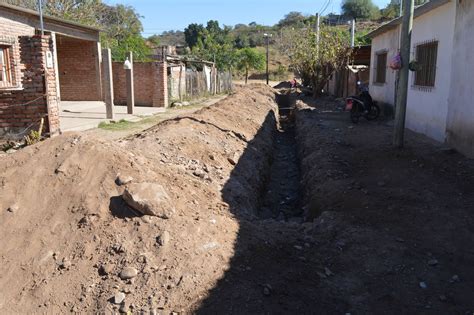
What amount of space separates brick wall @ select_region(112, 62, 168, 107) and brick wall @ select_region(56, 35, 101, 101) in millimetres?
1730

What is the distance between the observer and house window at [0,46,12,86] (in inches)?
414

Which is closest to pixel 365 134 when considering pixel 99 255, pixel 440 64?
pixel 440 64

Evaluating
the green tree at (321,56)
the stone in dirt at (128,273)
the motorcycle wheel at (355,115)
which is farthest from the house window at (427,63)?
the green tree at (321,56)

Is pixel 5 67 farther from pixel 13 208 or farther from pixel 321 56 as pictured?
pixel 321 56

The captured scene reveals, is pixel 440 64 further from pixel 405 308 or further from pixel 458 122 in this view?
pixel 405 308

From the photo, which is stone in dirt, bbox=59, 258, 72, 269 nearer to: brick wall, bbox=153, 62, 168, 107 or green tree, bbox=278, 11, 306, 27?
brick wall, bbox=153, 62, 168, 107

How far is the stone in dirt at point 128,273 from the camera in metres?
3.62

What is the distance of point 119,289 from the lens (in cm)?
351

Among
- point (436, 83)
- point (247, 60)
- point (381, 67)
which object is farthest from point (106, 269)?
point (247, 60)

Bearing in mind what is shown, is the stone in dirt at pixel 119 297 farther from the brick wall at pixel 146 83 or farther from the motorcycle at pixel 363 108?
the brick wall at pixel 146 83

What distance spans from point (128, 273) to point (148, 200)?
31.2 inches

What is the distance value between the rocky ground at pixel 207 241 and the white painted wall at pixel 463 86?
136 cm

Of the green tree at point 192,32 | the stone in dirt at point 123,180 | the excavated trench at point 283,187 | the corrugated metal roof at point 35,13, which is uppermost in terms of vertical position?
the green tree at point 192,32

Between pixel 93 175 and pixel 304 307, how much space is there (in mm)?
2496
